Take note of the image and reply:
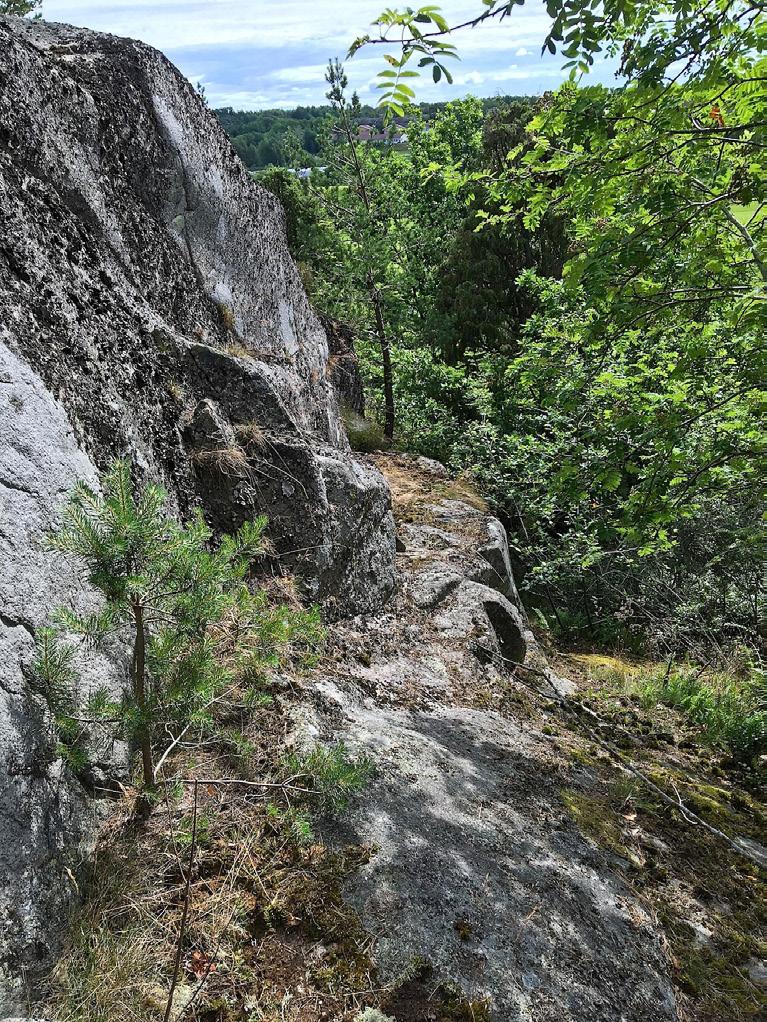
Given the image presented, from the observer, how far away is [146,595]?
7.25 ft

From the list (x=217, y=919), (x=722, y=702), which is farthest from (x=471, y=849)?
(x=722, y=702)

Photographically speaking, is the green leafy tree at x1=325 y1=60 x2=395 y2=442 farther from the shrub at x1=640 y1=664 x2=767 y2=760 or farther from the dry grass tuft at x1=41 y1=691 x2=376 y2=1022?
the dry grass tuft at x1=41 y1=691 x2=376 y2=1022

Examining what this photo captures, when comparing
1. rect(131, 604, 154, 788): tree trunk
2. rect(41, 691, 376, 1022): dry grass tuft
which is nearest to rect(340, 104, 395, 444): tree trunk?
rect(41, 691, 376, 1022): dry grass tuft

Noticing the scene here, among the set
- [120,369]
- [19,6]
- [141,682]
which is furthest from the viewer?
[19,6]

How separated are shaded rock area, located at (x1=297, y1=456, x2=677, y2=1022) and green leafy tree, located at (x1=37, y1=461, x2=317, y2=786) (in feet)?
3.55

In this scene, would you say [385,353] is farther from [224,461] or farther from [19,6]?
[19,6]

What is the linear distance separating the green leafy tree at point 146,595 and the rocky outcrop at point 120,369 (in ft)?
0.71

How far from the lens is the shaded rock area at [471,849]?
2.47 meters

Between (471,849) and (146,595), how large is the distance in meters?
1.99

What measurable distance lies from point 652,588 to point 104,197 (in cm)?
887

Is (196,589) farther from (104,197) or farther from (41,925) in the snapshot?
(104,197)

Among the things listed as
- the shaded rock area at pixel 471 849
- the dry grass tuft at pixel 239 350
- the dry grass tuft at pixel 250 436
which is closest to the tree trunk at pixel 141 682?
the shaded rock area at pixel 471 849

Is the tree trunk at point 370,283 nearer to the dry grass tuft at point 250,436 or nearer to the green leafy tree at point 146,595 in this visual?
the dry grass tuft at point 250,436

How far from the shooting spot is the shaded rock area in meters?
2.47
